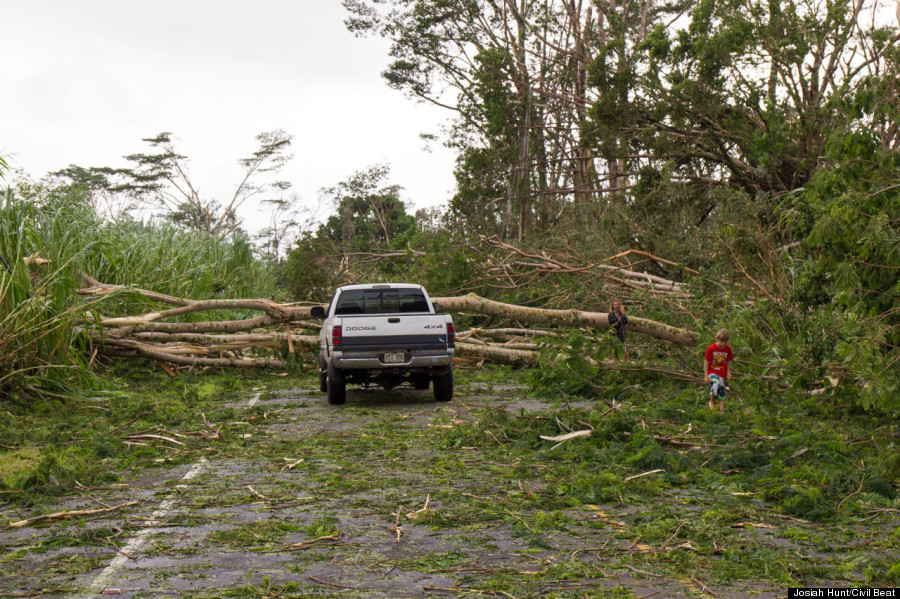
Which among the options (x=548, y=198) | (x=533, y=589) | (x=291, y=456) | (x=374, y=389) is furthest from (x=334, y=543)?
(x=548, y=198)

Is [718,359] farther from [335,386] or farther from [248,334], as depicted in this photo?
[248,334]

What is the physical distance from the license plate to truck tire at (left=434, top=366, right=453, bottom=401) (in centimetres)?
67

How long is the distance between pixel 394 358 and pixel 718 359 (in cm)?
474

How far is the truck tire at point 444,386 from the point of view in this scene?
1391 cm

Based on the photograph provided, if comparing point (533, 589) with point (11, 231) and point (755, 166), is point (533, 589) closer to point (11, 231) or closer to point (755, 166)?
point (11, 231)

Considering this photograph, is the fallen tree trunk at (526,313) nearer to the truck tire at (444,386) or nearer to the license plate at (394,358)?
the truck tire at (444,386)

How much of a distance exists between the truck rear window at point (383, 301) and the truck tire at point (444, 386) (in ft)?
5.65

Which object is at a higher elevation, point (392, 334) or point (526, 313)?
point (526, 313)

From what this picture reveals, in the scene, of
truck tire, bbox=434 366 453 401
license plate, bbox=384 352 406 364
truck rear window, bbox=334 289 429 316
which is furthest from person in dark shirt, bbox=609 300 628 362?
license plate, bbox=384 352 406 364

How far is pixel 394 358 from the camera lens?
44.8ft

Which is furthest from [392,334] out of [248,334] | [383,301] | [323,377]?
[248,334]

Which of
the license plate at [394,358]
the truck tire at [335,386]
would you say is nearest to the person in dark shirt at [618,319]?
the license plate at [394,358]

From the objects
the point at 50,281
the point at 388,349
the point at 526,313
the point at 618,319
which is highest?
the point at 50,281

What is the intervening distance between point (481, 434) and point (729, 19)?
743 inches
